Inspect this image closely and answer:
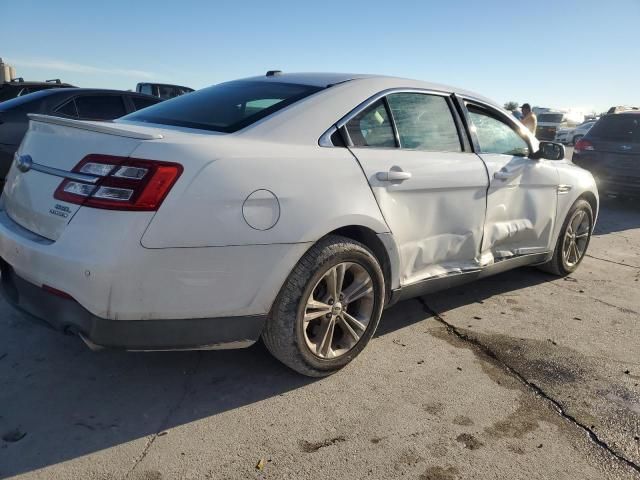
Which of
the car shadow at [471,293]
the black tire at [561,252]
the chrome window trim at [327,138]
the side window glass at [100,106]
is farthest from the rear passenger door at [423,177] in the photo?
the side window glass at [100,106]

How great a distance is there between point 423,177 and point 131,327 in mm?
1806

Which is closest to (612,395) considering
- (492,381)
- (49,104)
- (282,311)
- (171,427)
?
(492,381)

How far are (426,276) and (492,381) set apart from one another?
72cm

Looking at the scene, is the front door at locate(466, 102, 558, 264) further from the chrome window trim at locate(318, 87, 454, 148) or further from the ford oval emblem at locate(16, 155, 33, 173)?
the ford oval emblem at locate(16, 155, 33, 173)

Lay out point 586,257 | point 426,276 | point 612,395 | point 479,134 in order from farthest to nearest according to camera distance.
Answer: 1. point 586,257
2. point 479,134
3. point 426,276
4. point 612,395

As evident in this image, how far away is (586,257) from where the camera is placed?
5.91 metres

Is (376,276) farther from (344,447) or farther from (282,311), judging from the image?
(344,447)

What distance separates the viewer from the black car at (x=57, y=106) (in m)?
6.39

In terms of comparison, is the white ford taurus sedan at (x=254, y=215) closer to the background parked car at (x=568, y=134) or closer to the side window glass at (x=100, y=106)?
the side window glass at (x=100, y=106)

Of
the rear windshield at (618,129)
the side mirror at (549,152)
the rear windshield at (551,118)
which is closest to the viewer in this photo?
the side mirror at (549,152)

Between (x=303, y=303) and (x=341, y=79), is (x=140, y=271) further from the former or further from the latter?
(x=341, y=79)

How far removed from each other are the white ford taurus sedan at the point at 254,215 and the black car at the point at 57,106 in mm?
3511

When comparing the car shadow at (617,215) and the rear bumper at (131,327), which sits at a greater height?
the rear bumper at (131,327)

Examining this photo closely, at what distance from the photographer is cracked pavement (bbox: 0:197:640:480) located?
230 centimetres
